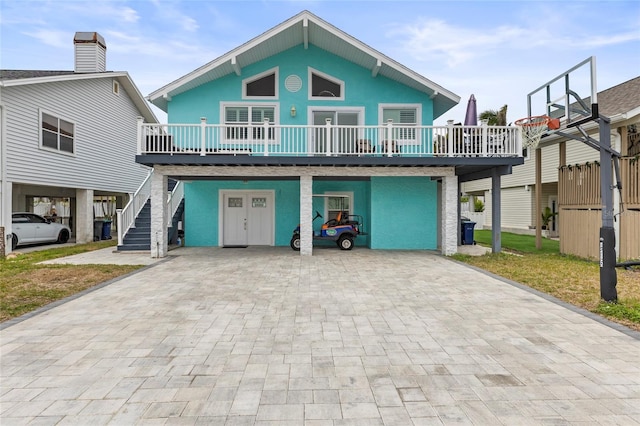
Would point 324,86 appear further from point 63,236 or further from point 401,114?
point 63,236

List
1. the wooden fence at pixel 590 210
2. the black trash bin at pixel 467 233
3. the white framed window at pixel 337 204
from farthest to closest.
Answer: the black trash bin at pixel 467 233, the white framed window at pixel 337 204, the wooden fence at pixel 590 210

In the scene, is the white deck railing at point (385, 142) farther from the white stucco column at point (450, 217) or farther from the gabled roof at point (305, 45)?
the gabled roof at point (305, 45)

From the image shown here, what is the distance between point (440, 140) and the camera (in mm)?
11164

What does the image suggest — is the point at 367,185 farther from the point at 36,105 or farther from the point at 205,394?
the point at 36,105

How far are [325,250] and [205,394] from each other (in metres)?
9.69

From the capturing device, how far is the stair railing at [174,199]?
1334 centimetres

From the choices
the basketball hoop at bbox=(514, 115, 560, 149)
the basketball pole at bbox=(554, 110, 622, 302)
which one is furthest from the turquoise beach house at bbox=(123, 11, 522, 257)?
the basketball pole at bbox=(554, 110, 622, 302)

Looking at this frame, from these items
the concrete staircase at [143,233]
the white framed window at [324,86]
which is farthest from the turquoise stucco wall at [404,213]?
the concrete staircase at [143,233]

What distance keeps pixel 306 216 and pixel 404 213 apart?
13.2 ft

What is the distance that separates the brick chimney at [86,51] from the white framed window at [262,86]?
8.94m

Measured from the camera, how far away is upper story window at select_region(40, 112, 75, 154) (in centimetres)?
1341

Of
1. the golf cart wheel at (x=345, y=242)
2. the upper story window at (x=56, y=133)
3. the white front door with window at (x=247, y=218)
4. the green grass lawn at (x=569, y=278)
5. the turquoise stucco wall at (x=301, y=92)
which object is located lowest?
the green grass lawn at (x=569, y=278)

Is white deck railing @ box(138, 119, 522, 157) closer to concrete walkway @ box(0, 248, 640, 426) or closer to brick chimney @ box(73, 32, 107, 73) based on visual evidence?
concrete walkway @ box(0, 248, 640, 426)

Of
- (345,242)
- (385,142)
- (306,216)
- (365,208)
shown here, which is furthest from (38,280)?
(365,208)
